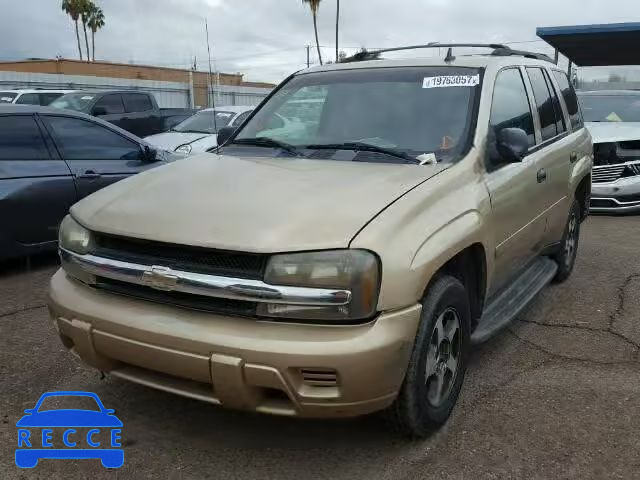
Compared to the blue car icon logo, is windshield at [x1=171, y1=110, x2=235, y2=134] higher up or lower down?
higher up

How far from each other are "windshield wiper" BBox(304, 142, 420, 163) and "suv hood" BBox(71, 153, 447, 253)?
6.1 inches

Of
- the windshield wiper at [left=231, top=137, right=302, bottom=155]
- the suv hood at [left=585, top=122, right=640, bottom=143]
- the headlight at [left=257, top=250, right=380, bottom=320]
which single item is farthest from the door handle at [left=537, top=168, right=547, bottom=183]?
the suv hood at [left=585, top=122, right=640, bottom=143]

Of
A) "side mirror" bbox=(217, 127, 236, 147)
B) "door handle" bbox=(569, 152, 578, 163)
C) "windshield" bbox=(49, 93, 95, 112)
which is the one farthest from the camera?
"windshield" bbox=(49, 93, 95, 112)

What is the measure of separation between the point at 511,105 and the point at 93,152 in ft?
13.2

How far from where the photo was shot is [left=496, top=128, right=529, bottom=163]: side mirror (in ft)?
11.3

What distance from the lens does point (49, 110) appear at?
600 cm

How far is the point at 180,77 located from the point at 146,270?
99.6ft

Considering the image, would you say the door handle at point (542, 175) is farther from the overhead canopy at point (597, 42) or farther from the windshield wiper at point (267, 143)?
the overhead canopy at point (597, 42)

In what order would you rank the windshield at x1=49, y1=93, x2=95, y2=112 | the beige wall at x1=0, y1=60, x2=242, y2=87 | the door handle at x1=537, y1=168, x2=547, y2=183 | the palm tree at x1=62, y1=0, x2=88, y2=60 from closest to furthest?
the door handle at x1=537, y1=168, x2=547, y2=183 < the windshield at x1=49, y1=93, x2=95, y2=112 < the beige wall at x1=0, y1=60, x2=242, y2=87 < the palm tree at x1=62, y1=0, x2=88, y2=60

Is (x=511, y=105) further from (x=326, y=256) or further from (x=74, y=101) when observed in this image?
(x=74, y=101)

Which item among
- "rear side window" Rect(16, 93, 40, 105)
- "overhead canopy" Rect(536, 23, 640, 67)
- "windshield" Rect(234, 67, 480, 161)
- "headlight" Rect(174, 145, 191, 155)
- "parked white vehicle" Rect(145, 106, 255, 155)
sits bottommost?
"headlight" Rect(174, 145, 191, 155)

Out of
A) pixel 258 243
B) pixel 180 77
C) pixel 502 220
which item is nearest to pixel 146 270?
pixel 258 243

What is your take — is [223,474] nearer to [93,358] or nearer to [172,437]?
[172,437]

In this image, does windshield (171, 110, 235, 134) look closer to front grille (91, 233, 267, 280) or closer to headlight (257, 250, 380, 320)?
front grille (91, 233, 267, 280)
